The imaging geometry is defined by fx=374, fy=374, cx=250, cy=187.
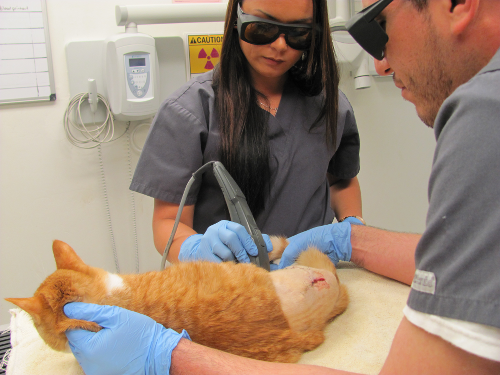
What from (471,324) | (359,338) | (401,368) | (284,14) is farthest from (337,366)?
(284,14)

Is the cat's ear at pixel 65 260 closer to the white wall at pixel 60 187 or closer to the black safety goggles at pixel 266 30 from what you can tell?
the black safety goggles at pixel 266 30

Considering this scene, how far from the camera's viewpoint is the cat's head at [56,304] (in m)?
0.74

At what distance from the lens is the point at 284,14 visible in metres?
1.14

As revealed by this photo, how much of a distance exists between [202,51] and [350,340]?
165cm

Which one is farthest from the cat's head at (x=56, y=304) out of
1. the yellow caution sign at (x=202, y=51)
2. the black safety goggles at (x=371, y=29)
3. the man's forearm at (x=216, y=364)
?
the yellow caution sign at (x=202, y=51)

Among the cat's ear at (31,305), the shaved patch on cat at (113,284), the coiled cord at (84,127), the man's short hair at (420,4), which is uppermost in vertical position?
the man's short hair at (420,4)

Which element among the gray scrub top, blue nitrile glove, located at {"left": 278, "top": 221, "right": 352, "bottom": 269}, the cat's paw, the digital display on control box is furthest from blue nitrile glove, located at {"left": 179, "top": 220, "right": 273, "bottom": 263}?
the digital display on control box

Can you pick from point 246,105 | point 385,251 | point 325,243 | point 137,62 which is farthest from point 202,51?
point 385,251

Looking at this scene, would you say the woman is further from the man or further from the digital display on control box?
the digital display on control box

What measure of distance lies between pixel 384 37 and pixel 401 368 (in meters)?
0.58

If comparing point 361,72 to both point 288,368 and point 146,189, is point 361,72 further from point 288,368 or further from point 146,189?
point 288,368

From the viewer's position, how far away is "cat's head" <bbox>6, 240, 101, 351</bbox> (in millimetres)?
743

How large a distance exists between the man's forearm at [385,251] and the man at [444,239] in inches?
19.9

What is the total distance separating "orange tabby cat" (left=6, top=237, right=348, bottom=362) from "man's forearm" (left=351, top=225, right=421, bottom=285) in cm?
28
